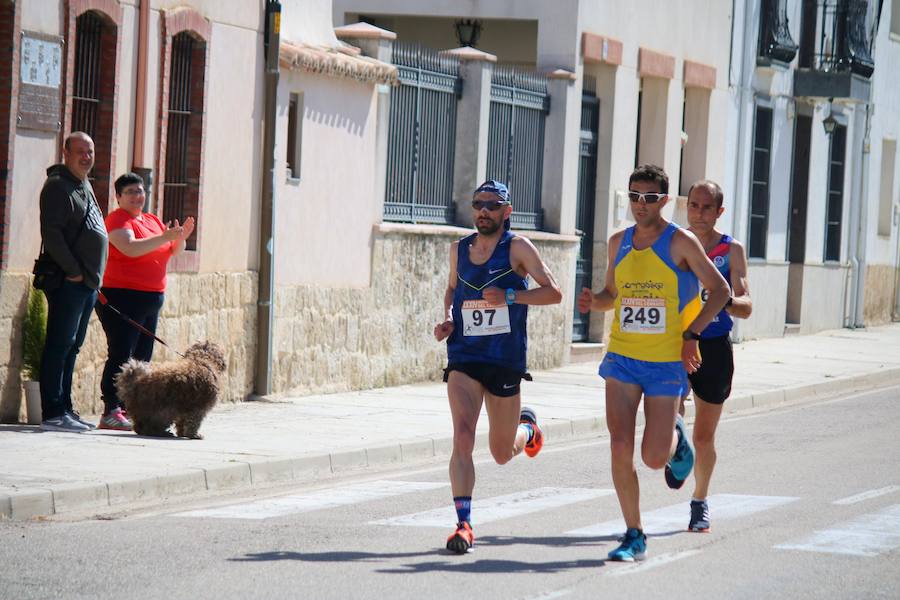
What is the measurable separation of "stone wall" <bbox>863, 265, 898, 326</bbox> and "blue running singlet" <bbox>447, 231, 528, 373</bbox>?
2492 cm

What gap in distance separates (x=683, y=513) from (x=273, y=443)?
11.8ft

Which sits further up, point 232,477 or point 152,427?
point 152,427

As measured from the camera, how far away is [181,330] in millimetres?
14406

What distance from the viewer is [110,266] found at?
12.8 metres

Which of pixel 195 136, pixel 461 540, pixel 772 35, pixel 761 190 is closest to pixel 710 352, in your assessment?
pixel 461 540

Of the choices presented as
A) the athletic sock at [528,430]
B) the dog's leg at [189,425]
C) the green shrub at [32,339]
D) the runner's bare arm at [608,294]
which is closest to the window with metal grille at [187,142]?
the green shrub at [32,339]

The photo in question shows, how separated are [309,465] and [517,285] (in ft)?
11.1

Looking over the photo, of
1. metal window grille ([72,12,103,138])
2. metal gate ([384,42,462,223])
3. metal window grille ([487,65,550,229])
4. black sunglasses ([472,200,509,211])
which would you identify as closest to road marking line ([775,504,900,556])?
black sunglasses ([472,200,509,211])

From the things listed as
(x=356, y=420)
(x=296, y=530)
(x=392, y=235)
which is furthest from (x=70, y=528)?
(x=392, y=235)

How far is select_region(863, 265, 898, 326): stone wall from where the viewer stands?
109ft

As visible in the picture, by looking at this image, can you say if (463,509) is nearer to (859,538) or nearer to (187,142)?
(859,538)

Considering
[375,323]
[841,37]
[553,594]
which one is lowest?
[553,594]

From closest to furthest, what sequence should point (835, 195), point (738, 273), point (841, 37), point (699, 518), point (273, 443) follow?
point (699, 518) < point (738, 273) < point (273, 443) < point (841, 37) < point (835, 195)

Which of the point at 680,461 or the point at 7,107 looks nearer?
the point at 680,461
